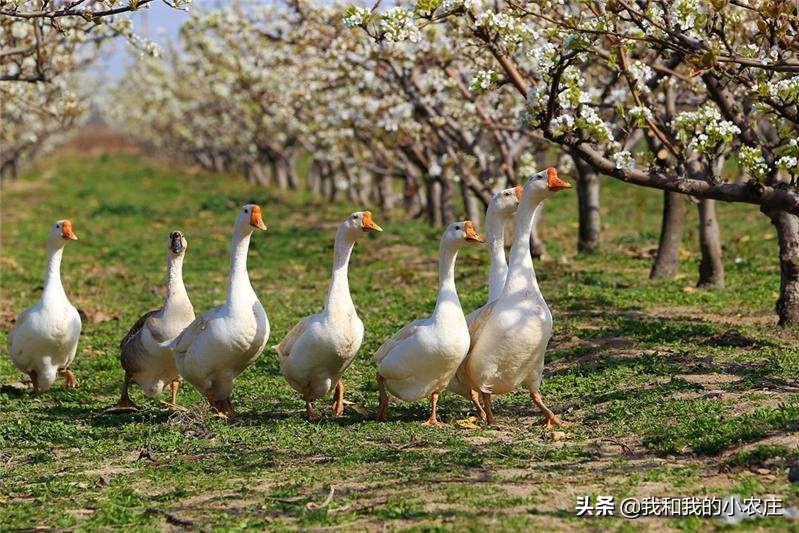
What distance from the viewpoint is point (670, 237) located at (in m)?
16.9

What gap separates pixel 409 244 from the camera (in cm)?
2414

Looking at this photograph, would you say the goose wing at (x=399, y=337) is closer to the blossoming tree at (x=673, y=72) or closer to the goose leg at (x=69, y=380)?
the blossoming tree at (x=673, y=72)

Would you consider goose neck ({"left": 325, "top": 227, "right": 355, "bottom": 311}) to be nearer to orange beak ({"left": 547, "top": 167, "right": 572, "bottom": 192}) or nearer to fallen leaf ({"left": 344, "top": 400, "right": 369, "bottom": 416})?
fallen leaf ({"left": 344, "top": 400, "right": 369, "bottom": 416})

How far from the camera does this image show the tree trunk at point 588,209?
20.2 metres

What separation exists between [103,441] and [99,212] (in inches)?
1097

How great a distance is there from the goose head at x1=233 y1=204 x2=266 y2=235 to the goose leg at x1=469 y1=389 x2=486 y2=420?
7.84ft

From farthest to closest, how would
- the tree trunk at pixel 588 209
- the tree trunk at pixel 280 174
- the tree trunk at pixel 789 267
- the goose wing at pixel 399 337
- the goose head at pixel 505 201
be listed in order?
the tree trunk at pixel 280 174 → the tree trunk at pixel 588 209 → the tree trunk at pixel 789 267 → the goose head at pixel 505 201 → the goose wing at pixel 399 337

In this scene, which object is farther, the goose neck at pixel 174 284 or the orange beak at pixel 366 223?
the goose neck at pixel 174 284

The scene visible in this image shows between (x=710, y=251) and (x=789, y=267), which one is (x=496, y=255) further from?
(x=710, y=251)

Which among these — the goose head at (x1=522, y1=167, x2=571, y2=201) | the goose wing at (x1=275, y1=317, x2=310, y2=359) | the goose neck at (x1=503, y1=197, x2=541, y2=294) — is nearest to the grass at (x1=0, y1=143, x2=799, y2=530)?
the goose wing at (x1=275, y1=317, x2=310, y2=359)

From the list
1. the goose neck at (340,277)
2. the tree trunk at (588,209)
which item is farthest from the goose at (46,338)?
the tree trunk at (588,209)

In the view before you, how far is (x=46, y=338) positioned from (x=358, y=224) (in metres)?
3.55

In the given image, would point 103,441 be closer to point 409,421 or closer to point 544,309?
point 409,421

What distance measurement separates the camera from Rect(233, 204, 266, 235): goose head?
1030cm
